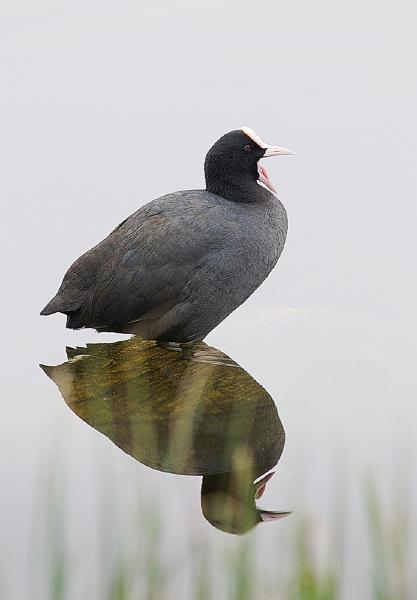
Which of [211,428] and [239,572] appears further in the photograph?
[211,428]

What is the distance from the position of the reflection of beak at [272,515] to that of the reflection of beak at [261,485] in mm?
153

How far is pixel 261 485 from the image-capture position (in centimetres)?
421

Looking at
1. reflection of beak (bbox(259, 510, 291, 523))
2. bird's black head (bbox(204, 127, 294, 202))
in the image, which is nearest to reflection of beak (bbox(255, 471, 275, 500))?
reflection of beak (bbox(259, 510, 291, 523))

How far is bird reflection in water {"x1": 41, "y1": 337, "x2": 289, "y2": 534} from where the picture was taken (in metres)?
4.27

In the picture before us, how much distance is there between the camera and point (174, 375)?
5309 millimetres

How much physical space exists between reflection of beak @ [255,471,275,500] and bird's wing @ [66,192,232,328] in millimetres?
1301

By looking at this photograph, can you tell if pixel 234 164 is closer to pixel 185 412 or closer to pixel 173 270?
pixel 173 270

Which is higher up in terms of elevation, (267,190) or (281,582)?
(267,190)

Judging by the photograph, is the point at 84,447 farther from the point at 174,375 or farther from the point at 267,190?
the point at 267,190

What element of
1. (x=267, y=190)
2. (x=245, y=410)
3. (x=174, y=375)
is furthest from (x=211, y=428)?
(x=267, y=190)


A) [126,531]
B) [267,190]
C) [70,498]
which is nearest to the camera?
[126,531]

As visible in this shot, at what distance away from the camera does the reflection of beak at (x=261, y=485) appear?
13.5ft

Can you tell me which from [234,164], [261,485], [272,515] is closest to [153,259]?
[234,164]

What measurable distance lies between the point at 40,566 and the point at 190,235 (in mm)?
2914
